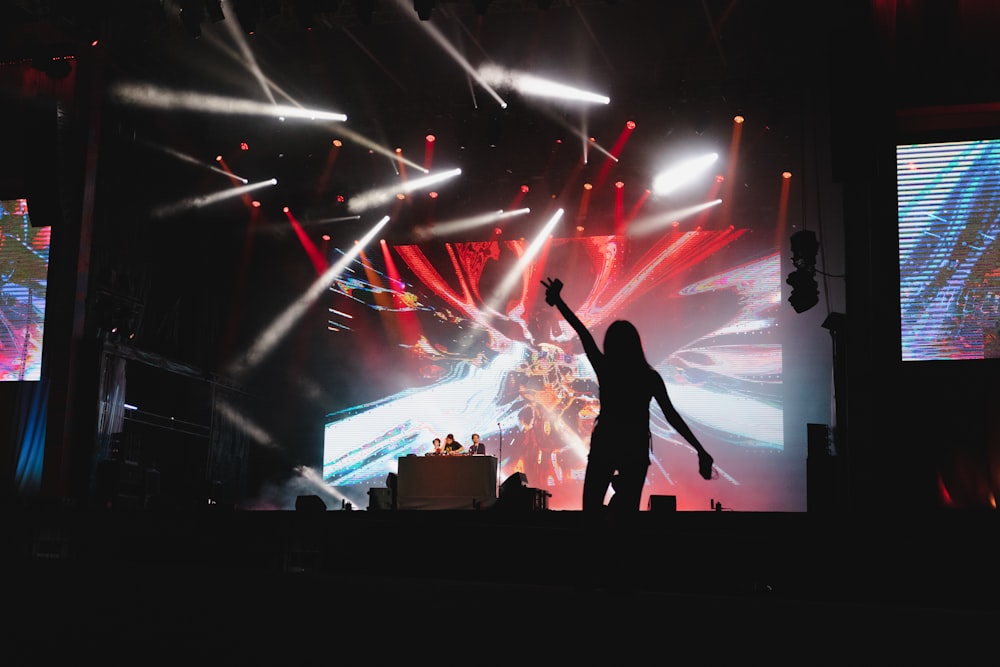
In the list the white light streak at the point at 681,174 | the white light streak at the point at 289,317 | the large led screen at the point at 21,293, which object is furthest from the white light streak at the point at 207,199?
the white light streak at the point at 681,174

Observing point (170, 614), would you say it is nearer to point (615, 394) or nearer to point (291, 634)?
point (291, 634)

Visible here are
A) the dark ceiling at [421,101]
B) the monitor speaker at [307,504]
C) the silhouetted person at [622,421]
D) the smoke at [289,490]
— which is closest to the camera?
the silhouetted person at [622,421]

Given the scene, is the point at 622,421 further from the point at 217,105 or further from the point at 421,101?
the point at 217,105

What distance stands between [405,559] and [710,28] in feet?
26.0

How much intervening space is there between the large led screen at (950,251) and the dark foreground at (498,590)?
2515mm

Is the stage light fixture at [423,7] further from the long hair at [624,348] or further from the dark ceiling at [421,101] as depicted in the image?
the long hair at [624,348]

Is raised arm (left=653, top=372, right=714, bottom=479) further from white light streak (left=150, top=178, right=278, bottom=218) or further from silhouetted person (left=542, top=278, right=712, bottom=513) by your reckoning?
white light streak (left=150, top=178, right=278, bottom=218)

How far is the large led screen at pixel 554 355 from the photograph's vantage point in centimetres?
1357

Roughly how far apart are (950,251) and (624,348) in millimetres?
6043

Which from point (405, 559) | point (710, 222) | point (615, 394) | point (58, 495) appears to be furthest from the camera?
point (710, 222)

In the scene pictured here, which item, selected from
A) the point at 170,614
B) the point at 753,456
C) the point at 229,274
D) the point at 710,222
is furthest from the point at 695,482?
the point at 170,614

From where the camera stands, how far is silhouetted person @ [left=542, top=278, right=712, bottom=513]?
3.91m

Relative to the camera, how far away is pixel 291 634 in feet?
7.18

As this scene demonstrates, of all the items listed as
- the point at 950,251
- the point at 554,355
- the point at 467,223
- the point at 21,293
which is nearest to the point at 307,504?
the point at 21,293
